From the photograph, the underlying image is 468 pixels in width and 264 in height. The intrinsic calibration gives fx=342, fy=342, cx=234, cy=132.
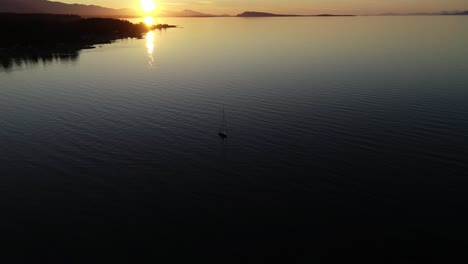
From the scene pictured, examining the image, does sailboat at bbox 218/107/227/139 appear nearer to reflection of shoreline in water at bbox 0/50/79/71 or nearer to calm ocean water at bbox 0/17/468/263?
calm ocean water at bbox 0/17/468/263

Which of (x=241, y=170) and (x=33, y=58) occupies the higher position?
(x=241, y=170)

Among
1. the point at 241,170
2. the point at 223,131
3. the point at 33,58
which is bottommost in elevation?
the point at 33,58

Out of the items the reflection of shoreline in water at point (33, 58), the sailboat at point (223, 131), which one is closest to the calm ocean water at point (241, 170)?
the sailboat at point (223, 131)

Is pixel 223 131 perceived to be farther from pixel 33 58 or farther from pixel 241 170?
pixel 33 58

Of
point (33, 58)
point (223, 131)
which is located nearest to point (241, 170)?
point (223, 131)

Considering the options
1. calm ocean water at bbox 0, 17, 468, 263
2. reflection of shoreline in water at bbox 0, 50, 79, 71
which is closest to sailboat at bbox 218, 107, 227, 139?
calm ocean water at bbox 0, 17, 468, 263

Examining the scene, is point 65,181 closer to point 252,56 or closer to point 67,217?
point 67,217

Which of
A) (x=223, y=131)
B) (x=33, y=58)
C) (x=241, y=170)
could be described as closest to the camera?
(x=241, y=170)
